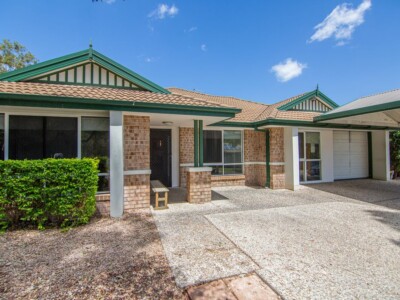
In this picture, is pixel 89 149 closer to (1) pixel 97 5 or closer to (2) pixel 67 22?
(1) pixel 97 5

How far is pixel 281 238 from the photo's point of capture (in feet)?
13.5

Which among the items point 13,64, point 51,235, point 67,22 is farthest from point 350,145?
point 13,64

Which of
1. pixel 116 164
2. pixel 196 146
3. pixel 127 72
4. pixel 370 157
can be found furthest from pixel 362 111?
pixel 116 164

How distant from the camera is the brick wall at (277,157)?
948 centimetres

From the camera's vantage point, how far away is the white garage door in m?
11.8

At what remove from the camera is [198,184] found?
6895mm

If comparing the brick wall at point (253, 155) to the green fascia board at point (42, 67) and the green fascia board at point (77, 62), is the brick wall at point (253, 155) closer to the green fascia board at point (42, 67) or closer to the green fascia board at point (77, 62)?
the green fascia board at point (77, 62)

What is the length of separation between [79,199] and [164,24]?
33.5 feet

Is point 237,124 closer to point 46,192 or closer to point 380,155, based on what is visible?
point 46,192

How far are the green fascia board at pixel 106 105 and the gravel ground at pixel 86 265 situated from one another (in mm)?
2997

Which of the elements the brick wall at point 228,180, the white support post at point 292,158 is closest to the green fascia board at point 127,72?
the brick wall at point 228,180

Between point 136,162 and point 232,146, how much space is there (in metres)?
5.54

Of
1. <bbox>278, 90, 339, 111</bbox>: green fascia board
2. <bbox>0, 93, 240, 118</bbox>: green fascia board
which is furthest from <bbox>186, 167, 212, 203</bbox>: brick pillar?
<bbox>278, 90, 339, 111</bbox>: green fascia board

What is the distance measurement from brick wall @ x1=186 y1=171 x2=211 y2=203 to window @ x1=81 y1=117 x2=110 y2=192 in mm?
2527
